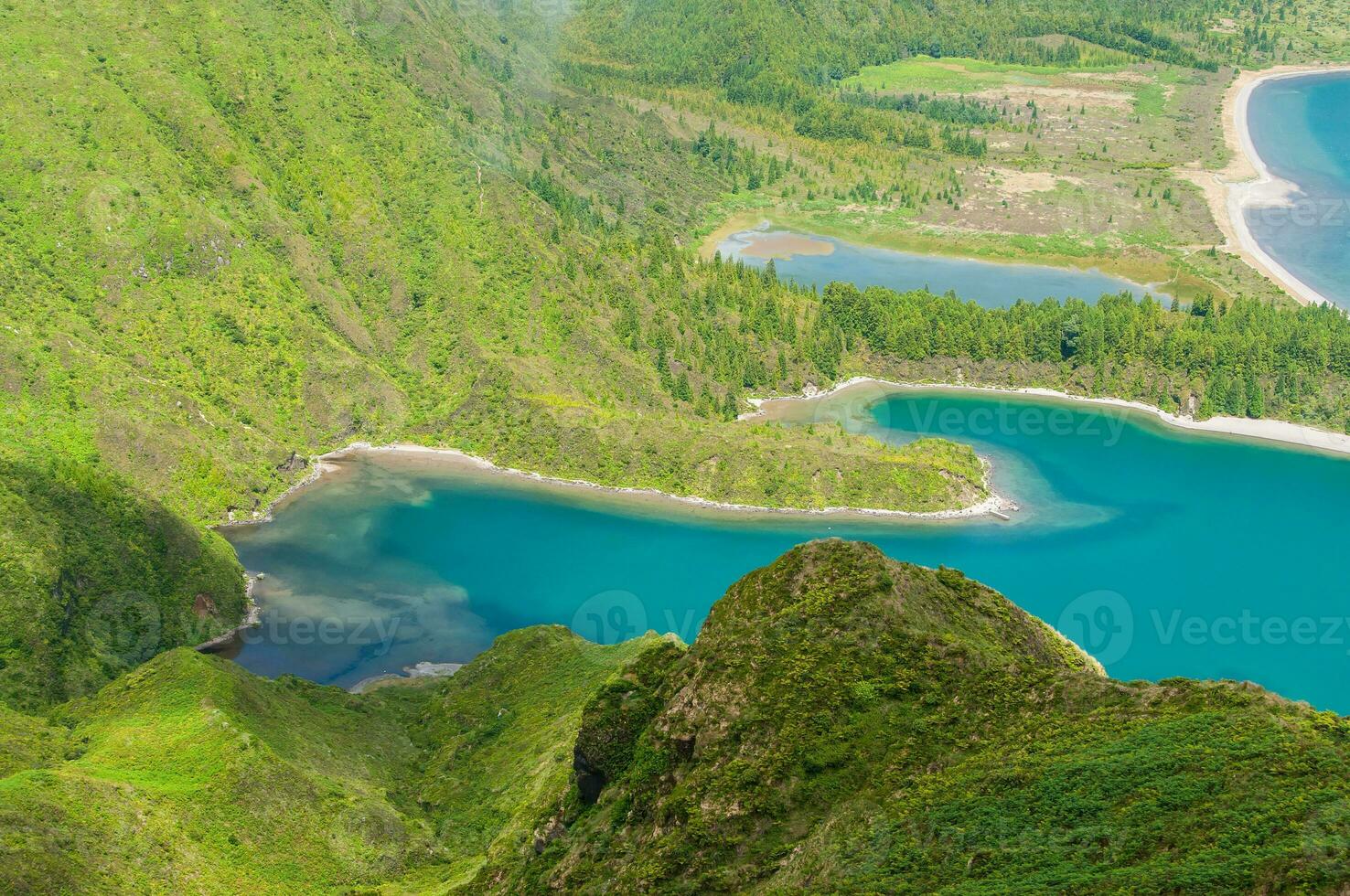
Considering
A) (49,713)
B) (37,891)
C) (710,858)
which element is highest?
(710,858)

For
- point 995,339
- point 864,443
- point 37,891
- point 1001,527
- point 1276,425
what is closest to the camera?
point 37,891

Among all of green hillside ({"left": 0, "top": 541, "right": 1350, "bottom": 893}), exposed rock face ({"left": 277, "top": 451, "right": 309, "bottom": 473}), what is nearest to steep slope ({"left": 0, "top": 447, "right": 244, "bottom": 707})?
green hillside ({"left": 0, "top": 541, "right": 1350, "bottom": 893})

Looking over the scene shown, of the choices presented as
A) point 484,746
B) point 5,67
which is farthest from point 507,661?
point 5,67

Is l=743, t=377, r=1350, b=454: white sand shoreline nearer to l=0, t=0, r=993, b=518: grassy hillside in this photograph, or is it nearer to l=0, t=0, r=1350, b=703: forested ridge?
l=0, t=0, r=1350, b=703: forested ridge

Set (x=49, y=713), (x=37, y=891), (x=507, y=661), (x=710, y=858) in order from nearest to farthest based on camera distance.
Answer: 1. (x=710, y=858)
2. (x=37, y=891)
3. (x=49, y=713)
4. (x=507, y=661)

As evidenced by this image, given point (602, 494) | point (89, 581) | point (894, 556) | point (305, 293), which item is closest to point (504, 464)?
point (602, 494)

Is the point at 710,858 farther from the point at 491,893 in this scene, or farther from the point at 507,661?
the point at 507,661

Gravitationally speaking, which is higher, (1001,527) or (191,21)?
(191,21)
